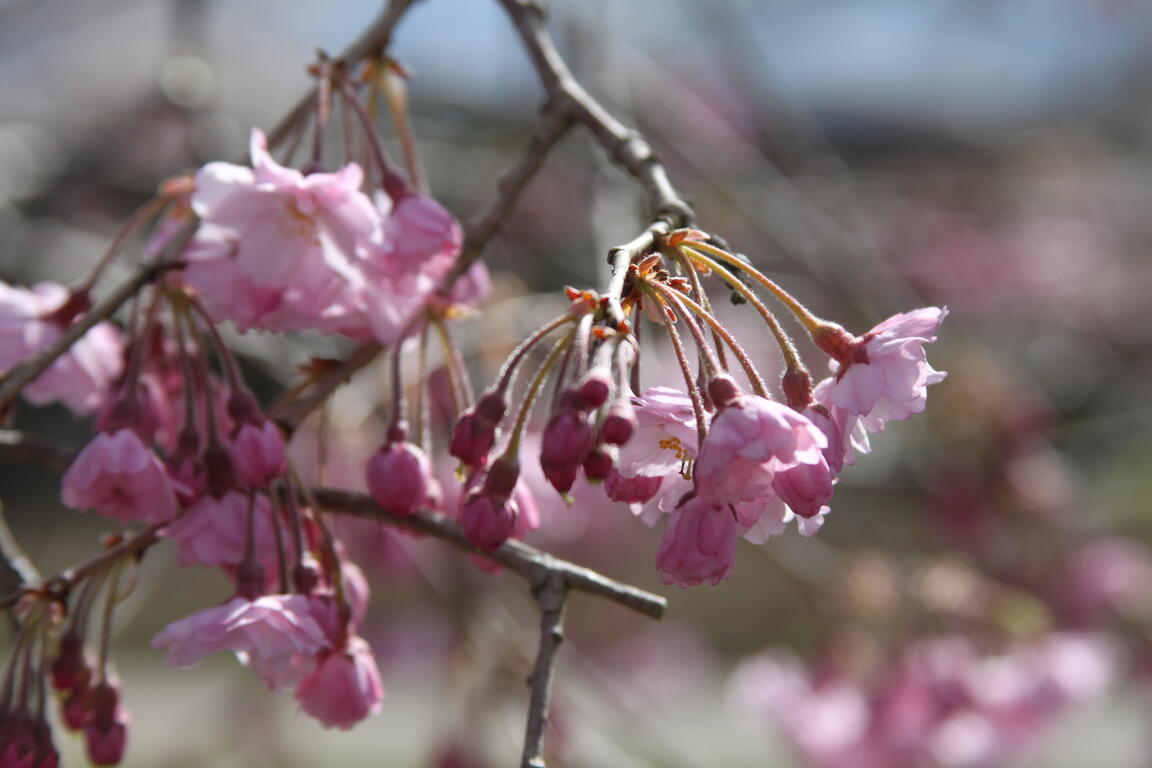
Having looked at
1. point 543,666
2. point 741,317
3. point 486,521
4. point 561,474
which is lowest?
point 741,317

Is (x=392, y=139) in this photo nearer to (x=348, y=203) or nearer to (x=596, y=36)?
(x=596, y=36)

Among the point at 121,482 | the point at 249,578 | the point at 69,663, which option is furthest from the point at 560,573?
the point at 69,663

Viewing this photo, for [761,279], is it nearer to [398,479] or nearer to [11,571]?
[398,479]

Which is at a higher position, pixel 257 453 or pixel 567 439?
pixel 567 439

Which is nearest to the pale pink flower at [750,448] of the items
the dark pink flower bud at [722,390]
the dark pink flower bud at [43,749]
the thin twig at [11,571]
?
the dark pink flower bud at [722,390]

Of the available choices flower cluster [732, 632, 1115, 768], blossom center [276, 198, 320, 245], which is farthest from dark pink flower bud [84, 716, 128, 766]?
flower cluster [732, 632, 1115, 768]

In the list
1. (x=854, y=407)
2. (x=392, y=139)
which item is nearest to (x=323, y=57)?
(x=854, y=407)

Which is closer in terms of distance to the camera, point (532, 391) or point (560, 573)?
point (532, 391)
